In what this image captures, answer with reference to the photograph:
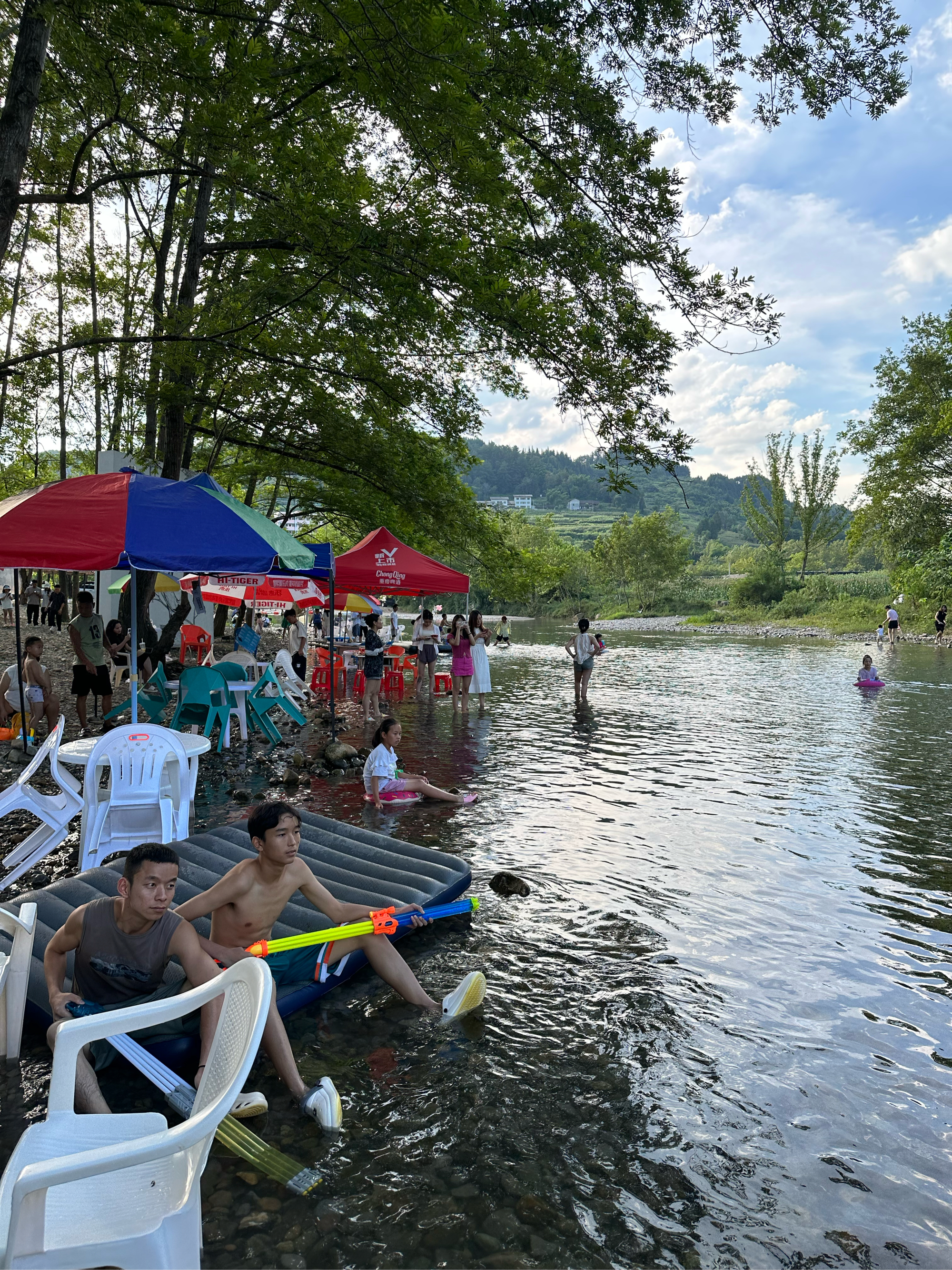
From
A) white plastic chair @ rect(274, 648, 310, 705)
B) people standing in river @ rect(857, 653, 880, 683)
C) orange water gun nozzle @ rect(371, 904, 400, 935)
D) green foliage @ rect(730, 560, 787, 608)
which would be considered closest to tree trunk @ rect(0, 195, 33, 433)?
white plastic chair @ rect(274, 648, 310, 705)

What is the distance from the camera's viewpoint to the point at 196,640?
21.0m

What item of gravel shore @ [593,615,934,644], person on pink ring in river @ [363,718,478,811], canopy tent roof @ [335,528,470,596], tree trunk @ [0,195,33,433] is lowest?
gravel shore @ [593,615,934,644]

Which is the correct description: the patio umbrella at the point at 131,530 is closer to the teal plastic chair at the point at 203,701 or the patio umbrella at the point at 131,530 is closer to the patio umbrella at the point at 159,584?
the teal plastic chair at the point at 203,701

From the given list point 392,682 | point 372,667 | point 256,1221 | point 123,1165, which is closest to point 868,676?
point 392,682

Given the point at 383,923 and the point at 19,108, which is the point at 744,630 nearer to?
the point at 19,108

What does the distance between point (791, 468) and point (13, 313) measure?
62564mm

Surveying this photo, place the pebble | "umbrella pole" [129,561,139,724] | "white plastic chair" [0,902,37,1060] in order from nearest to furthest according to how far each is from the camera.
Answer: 1. the pebble
2. "white plastic chair" [0,902,37,1060]
3. "umbrella pole" [129,561,139,724]

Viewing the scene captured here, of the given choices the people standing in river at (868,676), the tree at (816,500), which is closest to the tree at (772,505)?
the tree at (816,500)

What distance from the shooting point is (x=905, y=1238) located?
3.07m

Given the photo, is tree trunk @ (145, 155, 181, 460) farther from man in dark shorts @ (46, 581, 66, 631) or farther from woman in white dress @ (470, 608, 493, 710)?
man in dark shorts @ (46, 581, 66, 631)

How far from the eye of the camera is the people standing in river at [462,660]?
15484mm

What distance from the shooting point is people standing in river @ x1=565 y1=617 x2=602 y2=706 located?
52.4ft

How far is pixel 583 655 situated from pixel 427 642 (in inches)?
146

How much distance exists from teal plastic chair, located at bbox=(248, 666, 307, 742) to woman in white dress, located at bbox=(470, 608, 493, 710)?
4177 millimetres
